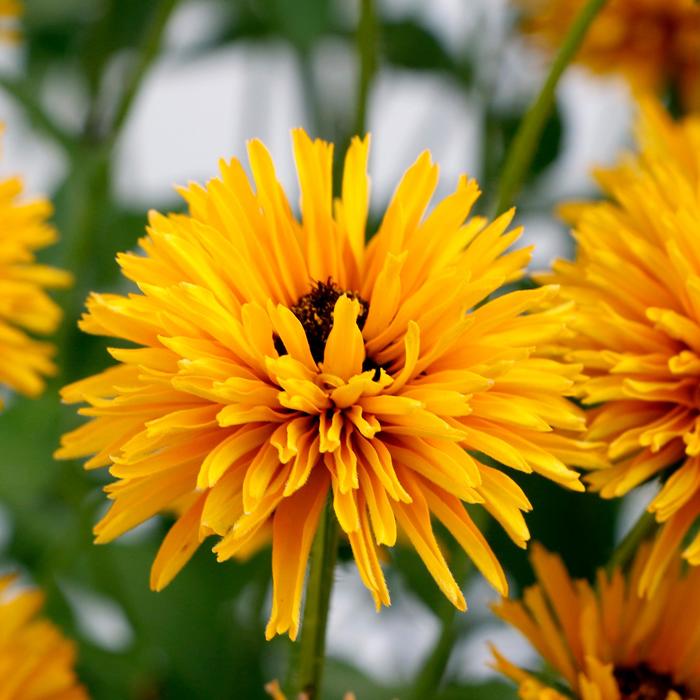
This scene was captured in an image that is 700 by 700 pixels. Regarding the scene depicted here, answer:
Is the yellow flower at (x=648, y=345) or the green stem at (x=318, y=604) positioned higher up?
the yellow flower at (x=648, y=345)

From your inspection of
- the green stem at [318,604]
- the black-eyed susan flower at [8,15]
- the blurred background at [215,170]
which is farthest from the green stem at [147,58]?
the green stem at [318,604]

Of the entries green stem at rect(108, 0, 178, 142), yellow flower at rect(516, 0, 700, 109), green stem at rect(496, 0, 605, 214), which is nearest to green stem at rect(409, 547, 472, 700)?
green stem at rect(496, 0, 605, 214)

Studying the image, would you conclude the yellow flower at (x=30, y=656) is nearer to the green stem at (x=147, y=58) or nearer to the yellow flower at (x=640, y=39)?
the green stem at (x=147, y=58)

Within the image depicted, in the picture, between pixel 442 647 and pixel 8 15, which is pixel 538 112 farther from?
pixel 8 15

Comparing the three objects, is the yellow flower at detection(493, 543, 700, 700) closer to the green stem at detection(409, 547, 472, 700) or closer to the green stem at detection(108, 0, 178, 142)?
the green stem at detection(409, 547, 472, 700)

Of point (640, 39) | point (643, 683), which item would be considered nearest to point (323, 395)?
point (643, 683)

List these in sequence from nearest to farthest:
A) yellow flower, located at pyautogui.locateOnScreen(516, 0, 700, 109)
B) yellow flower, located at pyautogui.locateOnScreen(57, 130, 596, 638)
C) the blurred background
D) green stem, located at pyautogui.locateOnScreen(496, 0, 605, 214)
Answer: yellow flower, located at pyautogui.locateOnScreen(57, 130, 596, 638) < green stem, located at pyautogui.locateOnScreen(496, 0, 605, 214) < the blurred background < yellow flower, located at pyautogui.locateOnScreen(516, 0, 700, 109)
